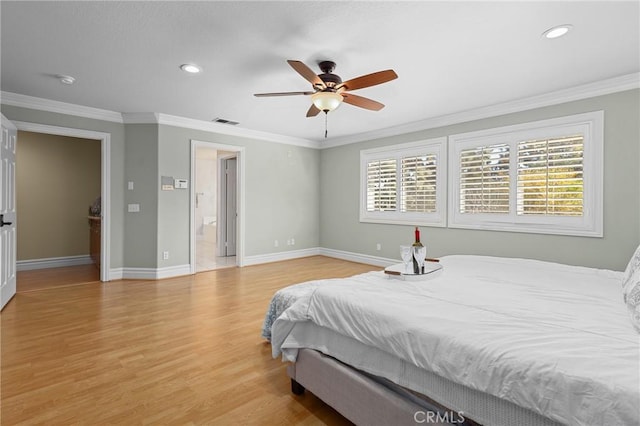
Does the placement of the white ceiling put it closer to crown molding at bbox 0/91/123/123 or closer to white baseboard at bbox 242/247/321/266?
crown molding at bbox 0/91/123/123

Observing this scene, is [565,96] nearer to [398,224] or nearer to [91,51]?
[398,224]

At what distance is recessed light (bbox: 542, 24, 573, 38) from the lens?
→ 244cm

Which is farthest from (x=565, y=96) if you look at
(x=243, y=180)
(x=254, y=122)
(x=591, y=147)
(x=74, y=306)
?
(x=74, y=306)

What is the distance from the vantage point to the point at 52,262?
5742 mm

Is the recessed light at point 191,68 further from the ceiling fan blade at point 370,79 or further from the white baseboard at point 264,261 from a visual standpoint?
the white baseboard at point 264,261

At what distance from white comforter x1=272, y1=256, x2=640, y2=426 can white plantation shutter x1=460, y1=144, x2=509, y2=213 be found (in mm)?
2278

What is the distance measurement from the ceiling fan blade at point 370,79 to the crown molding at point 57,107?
378 centimetres

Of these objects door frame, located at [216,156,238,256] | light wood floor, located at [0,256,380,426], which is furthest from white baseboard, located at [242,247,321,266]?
light wood floor, located at [0,256,380,426]

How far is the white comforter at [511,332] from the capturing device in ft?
3.14

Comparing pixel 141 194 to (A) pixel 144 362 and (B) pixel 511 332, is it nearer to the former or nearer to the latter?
(A) pixel 144 362

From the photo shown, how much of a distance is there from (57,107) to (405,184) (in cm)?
537

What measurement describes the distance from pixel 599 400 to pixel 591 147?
12.5 feet

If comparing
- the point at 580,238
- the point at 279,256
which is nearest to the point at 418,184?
the point at 580,238

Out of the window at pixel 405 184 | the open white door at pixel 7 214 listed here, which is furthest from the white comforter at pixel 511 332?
the open white door at pixel 7 214
